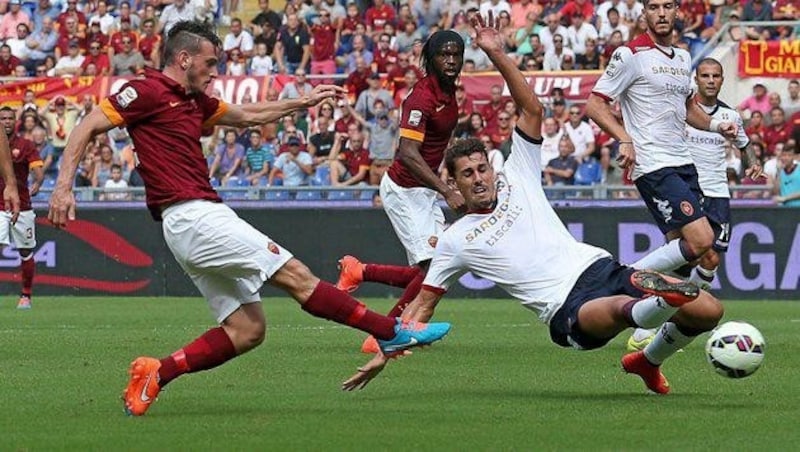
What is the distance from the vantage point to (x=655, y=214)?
528 inches

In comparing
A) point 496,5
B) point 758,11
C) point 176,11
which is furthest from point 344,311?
point 176,11

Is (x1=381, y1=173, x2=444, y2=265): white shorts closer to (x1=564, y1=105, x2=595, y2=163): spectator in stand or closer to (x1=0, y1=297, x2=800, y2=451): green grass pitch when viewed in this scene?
(x1=0, y1=297, x2=800, y2=451): green grass pitch

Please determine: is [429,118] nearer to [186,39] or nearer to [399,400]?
[399,400]

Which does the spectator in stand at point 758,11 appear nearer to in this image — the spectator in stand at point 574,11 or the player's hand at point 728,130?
the spectator in stand at point 574,11

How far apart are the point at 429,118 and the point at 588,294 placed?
14.6ft

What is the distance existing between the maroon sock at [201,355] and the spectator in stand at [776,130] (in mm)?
16284

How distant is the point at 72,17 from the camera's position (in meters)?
32.5

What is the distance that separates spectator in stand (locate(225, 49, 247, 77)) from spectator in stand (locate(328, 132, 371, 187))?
166 inches

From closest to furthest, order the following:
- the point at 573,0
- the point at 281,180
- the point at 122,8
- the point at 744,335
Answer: the point at 744,335, the point at 281,180, the point at 573,0, the point at 122,8

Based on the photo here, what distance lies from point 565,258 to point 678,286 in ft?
4.07

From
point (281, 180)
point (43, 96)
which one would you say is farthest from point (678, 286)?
point (43, 96)

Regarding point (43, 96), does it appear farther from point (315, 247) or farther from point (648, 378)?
point (648, 378)

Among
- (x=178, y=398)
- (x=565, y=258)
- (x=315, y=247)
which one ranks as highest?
(x=565, y=258)

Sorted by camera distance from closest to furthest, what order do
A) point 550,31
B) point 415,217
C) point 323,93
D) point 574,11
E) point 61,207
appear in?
point 61,207 → point 323,93 → point 415,217 → point 550,31 → point 574,11
